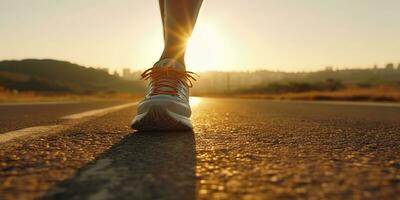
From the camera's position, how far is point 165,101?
219 cm

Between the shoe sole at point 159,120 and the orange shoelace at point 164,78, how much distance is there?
0.15m

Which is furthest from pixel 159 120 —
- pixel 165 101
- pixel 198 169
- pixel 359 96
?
pixel 359 96

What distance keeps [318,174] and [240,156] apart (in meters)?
0.35

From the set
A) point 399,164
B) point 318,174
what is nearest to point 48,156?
point 318,174

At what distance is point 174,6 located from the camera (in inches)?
107

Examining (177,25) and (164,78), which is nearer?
(164,78)

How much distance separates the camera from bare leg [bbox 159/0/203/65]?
2.71 meters

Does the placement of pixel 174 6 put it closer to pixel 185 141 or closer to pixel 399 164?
pixel 185 141

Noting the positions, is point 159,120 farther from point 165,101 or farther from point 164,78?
point 164,78

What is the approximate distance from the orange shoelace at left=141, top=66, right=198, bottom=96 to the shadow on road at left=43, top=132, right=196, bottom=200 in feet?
2.26

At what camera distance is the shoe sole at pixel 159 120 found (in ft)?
7.08

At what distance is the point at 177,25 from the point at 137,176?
1.81 metres

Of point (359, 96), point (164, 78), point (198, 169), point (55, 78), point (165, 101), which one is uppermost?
point (55, 78)

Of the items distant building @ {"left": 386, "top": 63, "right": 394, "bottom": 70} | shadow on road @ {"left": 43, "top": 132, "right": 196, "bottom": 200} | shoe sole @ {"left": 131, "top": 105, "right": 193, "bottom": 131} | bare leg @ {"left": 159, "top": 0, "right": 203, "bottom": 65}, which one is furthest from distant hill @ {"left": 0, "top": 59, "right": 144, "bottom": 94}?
shadow on road @ {"left": 43, "top": 132, "right": 196, "bottom": 200}
